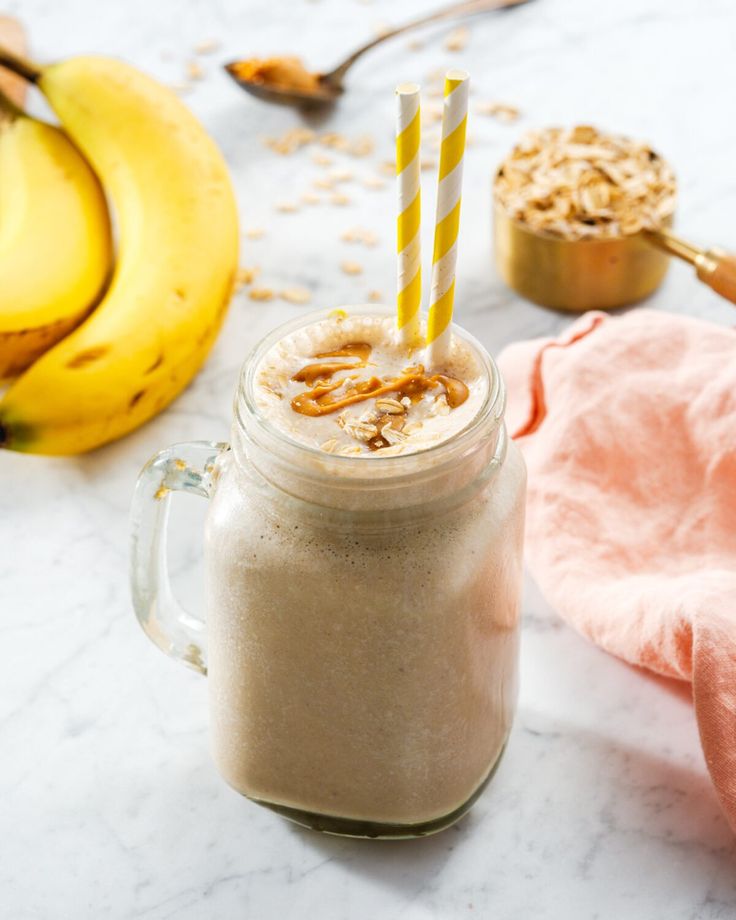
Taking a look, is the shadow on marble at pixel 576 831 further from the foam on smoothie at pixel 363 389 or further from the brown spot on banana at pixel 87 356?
the brown spot on banana at pixel 87 356

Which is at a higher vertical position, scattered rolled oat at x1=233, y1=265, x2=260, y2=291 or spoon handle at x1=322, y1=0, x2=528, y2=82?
spoon handle at x1=322, y1=0, x2=528, y2=82

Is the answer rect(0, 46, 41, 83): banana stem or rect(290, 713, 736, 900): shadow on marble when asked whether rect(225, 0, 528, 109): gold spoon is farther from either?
rect(290, 713, 736, 900): shadow on marble

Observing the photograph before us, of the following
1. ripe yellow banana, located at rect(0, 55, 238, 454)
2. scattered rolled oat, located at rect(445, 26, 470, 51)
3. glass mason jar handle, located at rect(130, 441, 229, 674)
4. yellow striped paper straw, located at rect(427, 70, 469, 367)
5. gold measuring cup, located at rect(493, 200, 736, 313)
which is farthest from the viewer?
scattered rolled oat, located at rect(445, 26, 470, 51)

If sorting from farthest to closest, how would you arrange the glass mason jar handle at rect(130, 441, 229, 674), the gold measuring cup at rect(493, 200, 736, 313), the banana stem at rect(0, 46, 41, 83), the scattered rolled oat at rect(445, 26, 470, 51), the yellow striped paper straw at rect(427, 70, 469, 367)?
the scattered rolled oat at rect(445, 26, 470, 51), the banana stem at rect(0, 46, 41, 83), the gold measuring cup at rect(493, 200, 736, 313), the glass mason jar handle at rect(130, 441, 229, 674), the yellow striped paper straw at rect(427, 70, 469, 367)

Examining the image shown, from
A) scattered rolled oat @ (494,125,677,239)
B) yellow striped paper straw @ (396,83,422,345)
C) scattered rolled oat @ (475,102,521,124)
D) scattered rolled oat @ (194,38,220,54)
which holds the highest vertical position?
yellow striped paper straw @ (396,83,422,345)

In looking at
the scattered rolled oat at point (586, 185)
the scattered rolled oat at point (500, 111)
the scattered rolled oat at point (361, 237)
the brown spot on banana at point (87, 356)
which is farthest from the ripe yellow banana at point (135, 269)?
the scattered rolled oat at point (500, 111)

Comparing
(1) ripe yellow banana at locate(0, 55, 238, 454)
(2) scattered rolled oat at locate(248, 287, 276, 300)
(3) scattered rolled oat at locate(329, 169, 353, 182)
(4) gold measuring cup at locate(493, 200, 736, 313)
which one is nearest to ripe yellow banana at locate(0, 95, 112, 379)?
(1) ripe yellow banana at locate(0, 55, 238, 454)
